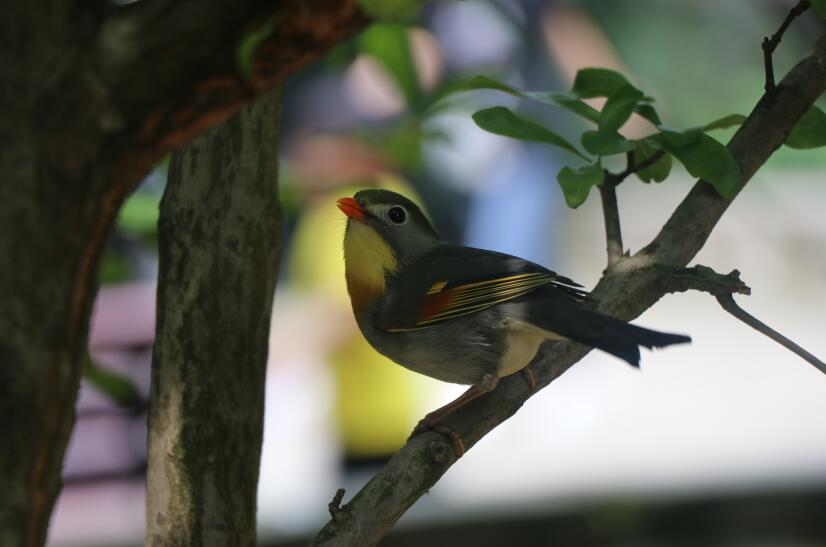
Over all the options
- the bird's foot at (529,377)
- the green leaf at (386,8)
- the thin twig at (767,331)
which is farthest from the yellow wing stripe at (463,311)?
the green leaf at (386,8)

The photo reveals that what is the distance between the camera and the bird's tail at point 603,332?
4.96 feet

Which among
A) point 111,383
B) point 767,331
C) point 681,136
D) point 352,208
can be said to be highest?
point 352,208

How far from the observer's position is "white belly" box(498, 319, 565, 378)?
1974mm

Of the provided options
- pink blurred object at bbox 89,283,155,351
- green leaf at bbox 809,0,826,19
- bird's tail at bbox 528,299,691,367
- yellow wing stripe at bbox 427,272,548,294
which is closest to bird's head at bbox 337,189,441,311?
yellow wing stripe at bbox 427,272,548,294

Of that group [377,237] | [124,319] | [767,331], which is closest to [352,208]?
[377,237]

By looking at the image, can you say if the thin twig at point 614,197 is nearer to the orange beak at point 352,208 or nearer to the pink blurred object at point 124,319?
the orange beak at point 352,208

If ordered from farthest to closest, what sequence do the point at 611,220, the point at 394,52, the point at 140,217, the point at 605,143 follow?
the point at 394,52
the point at 140,217
the point at 611,220
the point at 605,143

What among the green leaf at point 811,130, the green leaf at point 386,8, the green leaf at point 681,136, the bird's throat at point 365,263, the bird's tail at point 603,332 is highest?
the bird's throat at point 365,263

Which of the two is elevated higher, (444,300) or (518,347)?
(444,300)

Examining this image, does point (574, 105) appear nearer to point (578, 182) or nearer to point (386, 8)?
point (578, 182)

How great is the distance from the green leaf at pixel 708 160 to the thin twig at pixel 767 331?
18 centimetres

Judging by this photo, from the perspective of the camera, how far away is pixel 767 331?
150 centimetres

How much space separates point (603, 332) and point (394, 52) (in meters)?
0.75

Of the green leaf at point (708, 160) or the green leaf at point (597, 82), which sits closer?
the green leaf at point (708, 160)
